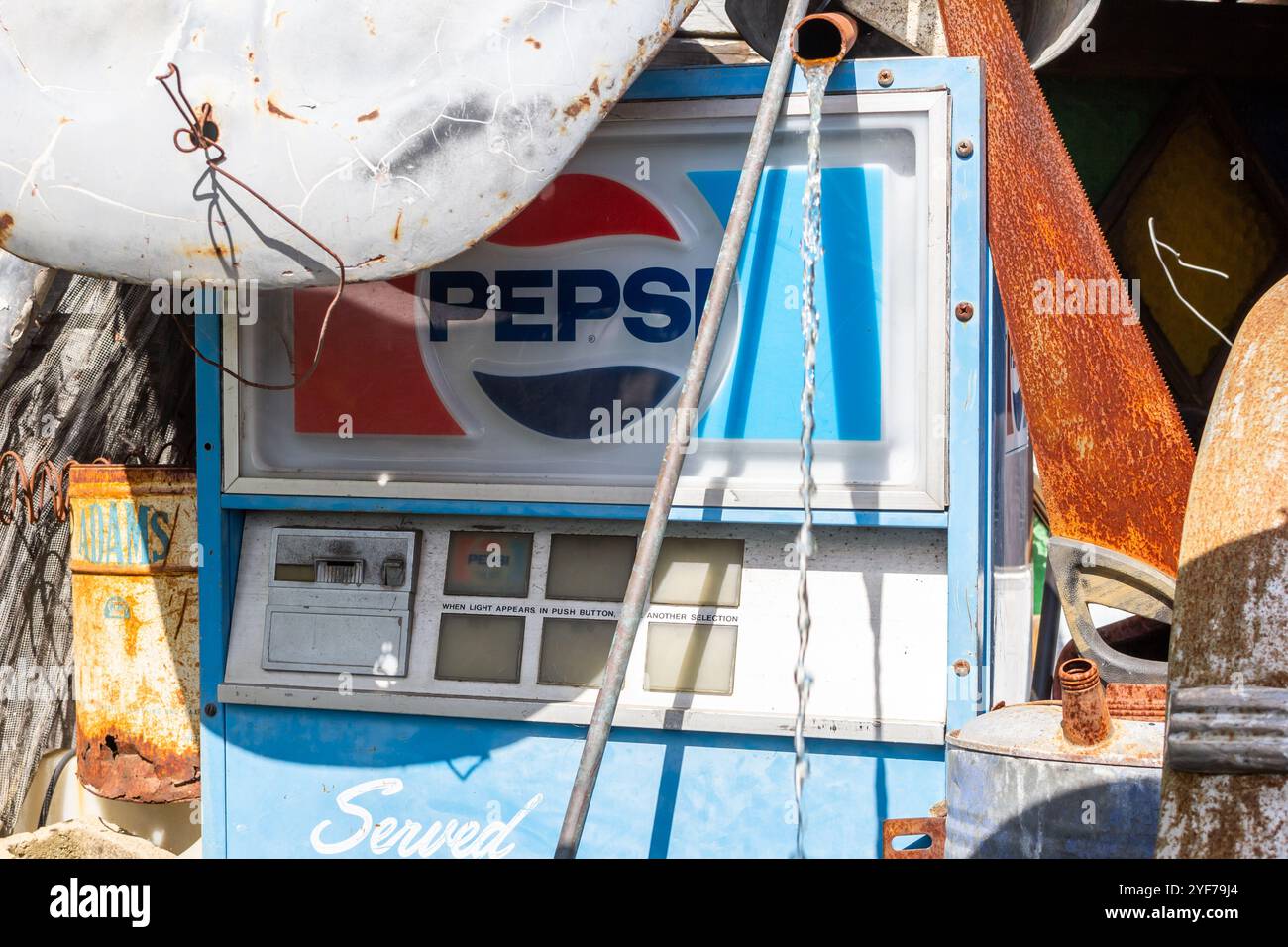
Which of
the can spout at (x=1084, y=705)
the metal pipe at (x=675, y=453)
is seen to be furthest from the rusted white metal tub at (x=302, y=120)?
the can spout at (x=1084, y=705)

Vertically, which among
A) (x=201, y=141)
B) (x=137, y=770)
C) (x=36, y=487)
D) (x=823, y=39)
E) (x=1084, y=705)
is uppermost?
(x=823, y=39)

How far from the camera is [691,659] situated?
7.96 feet

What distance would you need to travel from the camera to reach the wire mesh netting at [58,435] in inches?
142

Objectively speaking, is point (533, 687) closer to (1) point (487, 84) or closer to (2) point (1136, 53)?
(1) point (487, 84)

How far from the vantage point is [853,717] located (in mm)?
2324

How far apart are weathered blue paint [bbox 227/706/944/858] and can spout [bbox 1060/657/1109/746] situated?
43 centimetres

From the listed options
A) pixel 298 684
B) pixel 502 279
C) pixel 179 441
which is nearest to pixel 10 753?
pixel 179 441

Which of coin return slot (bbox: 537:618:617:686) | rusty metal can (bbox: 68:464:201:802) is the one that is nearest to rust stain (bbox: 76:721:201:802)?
rusty metal can (bbox: 68:464:201:802)

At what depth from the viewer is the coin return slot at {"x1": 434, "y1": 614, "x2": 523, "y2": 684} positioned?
2533 millimetres

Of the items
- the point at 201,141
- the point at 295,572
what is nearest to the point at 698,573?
the point at 295,572

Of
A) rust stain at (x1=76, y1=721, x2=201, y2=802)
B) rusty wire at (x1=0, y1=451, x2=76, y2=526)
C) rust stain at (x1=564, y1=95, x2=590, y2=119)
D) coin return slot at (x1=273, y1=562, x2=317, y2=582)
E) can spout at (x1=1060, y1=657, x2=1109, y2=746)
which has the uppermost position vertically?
rust stain at (x1=564, y1=95, x2=590, y2=119)

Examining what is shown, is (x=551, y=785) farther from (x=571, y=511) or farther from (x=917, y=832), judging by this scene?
(x=917, y=832)

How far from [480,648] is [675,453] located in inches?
27.1

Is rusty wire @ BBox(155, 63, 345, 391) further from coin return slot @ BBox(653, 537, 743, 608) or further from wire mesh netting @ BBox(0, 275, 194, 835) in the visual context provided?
wire mesh netting @ BBox(0, 275, 194, 835)
